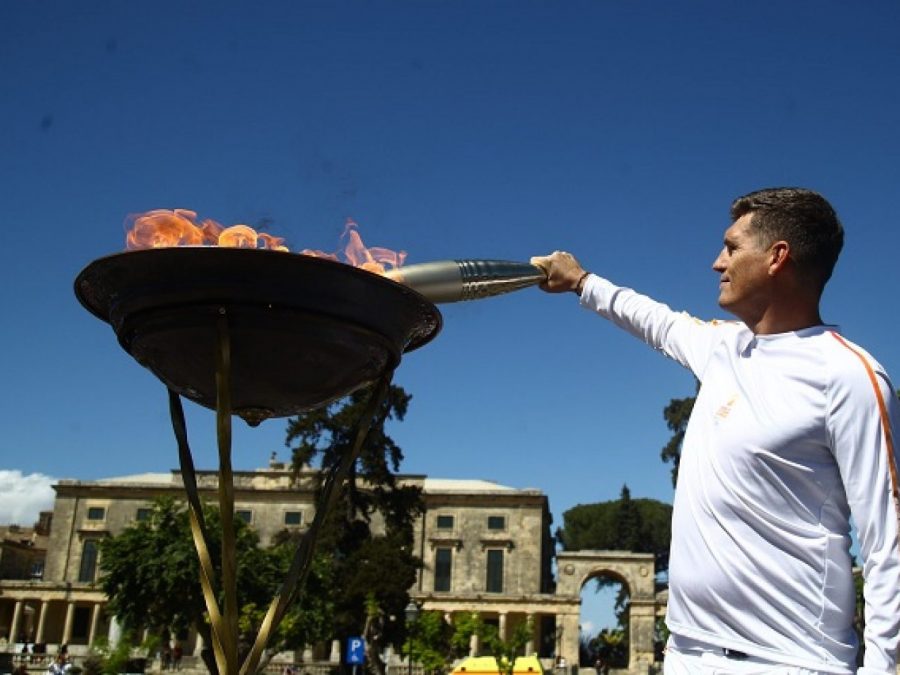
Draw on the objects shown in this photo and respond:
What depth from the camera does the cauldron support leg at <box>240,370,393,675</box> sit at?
8.68 ft

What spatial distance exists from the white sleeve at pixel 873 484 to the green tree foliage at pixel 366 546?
1213 inches

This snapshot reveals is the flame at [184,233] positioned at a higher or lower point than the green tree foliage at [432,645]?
higher

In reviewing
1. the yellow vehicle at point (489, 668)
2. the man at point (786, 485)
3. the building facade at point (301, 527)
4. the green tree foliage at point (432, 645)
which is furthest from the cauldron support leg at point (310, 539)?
the building facade at point (301, 527)

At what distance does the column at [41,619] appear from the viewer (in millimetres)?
55341

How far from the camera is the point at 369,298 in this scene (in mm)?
2705

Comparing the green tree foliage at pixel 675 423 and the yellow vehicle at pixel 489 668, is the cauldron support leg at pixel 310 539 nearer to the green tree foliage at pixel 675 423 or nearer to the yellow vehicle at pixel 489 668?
the yellow vehicle at pixel 489 668

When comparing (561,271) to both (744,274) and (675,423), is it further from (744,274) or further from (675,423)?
(675,423)

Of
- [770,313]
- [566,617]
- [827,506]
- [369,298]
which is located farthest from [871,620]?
[566,617]

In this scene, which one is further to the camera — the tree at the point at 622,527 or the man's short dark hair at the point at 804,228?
the tree at the point at 622,527

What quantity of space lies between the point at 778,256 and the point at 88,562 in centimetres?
6108

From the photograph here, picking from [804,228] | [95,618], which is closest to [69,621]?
[95,618]

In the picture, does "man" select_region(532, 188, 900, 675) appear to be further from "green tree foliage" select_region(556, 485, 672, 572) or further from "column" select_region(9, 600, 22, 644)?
"green tree foliage" select_region(556, 485, 672, 572)

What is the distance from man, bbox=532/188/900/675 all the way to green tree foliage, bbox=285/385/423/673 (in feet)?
100

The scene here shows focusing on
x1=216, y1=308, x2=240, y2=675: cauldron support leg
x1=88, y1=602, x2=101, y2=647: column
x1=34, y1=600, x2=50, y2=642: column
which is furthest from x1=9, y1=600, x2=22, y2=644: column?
x1=216, y1=308, x2=240, y2=675: cauldron support leg
